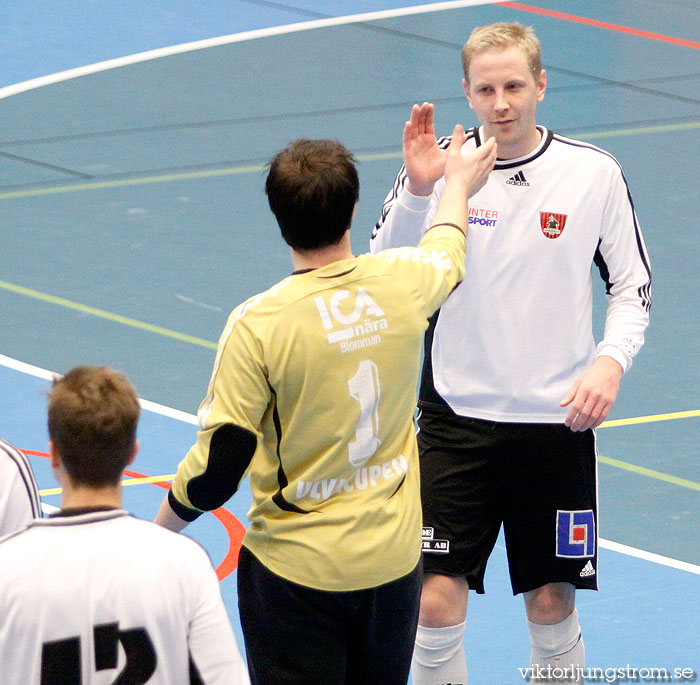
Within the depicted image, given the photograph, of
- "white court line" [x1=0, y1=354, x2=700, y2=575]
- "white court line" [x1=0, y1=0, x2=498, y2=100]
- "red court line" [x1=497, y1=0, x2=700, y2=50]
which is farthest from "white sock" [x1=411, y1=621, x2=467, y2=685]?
"red court line" [x1=497, y1=0, x2=700, y2=50]

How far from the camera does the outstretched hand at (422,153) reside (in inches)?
163

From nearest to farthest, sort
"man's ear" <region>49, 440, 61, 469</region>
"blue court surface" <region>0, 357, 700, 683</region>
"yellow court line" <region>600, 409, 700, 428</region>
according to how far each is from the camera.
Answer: "man's ear" <region>49, 440, 61, 469</region>, "blue court surface" <region>0, 357, 700, 683</region>, "yellow court line" <region>600, 409, 700, 428</region>

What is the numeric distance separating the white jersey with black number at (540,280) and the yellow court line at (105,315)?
414 cm

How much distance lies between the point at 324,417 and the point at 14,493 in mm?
776

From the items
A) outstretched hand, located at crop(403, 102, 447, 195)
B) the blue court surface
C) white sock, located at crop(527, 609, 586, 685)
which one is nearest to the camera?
outstretched hand, located at crop(403, 102, 447, 195)

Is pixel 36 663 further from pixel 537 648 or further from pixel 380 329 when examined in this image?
pixel 537 648

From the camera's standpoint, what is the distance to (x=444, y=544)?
4.69 m

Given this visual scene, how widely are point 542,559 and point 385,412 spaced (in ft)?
4.02

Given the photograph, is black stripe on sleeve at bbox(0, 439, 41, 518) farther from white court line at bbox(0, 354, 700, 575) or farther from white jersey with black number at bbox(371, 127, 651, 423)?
white court line at bbox(0, 354, 700, 575)

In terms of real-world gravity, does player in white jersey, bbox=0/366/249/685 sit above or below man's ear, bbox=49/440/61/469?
below

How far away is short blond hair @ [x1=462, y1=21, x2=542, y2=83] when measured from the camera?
4.68 meters

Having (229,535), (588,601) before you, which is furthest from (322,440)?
(229,535)

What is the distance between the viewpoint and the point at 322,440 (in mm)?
3635

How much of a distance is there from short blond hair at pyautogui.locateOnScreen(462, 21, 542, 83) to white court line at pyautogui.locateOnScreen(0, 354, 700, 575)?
2.20 meters
